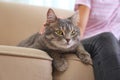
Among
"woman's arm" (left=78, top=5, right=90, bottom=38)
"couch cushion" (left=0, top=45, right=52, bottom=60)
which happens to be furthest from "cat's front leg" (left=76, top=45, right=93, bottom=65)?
"woman's arm" (left=78, top=5, right=90, bottom=38)

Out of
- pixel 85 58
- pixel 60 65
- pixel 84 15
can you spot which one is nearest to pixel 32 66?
pixel 60 65

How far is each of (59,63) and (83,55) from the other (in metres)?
0.12

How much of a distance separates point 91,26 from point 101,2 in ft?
0.51

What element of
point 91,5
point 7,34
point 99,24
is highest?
point 91,5

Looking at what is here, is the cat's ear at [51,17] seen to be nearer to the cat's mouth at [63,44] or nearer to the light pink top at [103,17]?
the cat's mouth at [63,44]

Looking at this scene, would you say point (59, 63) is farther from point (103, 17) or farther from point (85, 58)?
point (103, 17)

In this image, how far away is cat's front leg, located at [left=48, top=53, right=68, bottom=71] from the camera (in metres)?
1.02

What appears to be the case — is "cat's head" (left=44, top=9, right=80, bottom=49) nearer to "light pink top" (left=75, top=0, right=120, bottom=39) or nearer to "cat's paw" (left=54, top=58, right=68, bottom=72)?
"cat's paw" (left=54, top=58, right=68, bottom=72)

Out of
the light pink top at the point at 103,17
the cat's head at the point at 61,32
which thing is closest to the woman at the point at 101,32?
the light pink top at the point at 103,17

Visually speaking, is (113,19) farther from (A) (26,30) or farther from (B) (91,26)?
(A) (26,30)

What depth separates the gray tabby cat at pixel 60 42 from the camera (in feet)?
3.47

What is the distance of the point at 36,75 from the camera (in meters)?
0.94

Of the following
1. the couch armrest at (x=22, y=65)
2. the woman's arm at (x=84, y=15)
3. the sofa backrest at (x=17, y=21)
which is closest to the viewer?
the couch armrest at (x=22, y=65)

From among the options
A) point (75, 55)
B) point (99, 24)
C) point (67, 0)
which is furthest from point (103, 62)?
point (67, 0)
